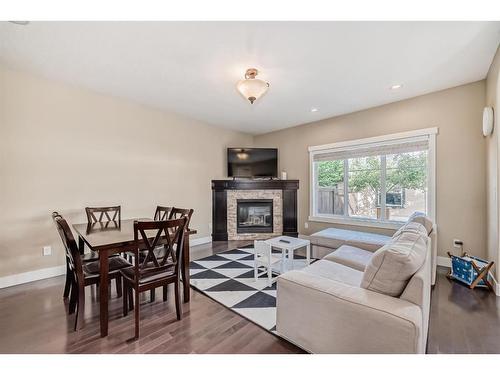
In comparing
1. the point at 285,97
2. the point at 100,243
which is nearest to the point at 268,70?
the point at 285,97

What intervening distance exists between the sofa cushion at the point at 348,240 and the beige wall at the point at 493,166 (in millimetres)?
1060

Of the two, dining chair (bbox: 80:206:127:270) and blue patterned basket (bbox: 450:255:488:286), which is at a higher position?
dining chair (bbox: 80:206:127:270)

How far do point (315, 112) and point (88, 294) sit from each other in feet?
14.4

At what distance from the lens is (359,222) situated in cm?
442

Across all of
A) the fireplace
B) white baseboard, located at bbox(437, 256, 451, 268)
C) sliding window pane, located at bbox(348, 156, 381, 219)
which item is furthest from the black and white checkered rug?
white baseboard, located at bbox(437, 256, 451, 268)

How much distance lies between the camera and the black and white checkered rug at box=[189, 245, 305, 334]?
222 cm

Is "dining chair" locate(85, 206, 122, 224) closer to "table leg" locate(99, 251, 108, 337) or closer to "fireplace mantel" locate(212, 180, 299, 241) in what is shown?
"table leg" locate(99, 251, 108, 337)

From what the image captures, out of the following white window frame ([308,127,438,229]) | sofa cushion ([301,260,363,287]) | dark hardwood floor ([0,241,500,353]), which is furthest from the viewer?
white window frame ([308,127,438,229])

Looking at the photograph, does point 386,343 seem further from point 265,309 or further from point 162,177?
point 162,177

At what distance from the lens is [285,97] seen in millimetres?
3752

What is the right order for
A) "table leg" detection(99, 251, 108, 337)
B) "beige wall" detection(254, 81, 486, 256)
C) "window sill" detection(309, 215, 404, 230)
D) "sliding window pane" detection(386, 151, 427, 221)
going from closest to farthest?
"table leg" detection(99, 251, 108, 337) < "beige wall" detection(254, 81, 486, 256) < "sliding window pane" detection(386, 151, 427, 221) < "window sill" detection(309, 215, 404, 230)

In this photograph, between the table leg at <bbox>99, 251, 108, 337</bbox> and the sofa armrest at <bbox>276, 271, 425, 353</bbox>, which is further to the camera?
the table leg at <bbox>99, 251, 108, 337</bbox>

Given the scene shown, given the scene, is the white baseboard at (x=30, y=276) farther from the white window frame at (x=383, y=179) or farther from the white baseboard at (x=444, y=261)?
the white baseboard at (x=444, y=261)

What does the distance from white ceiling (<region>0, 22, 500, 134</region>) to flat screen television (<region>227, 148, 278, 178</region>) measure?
1.77 m
